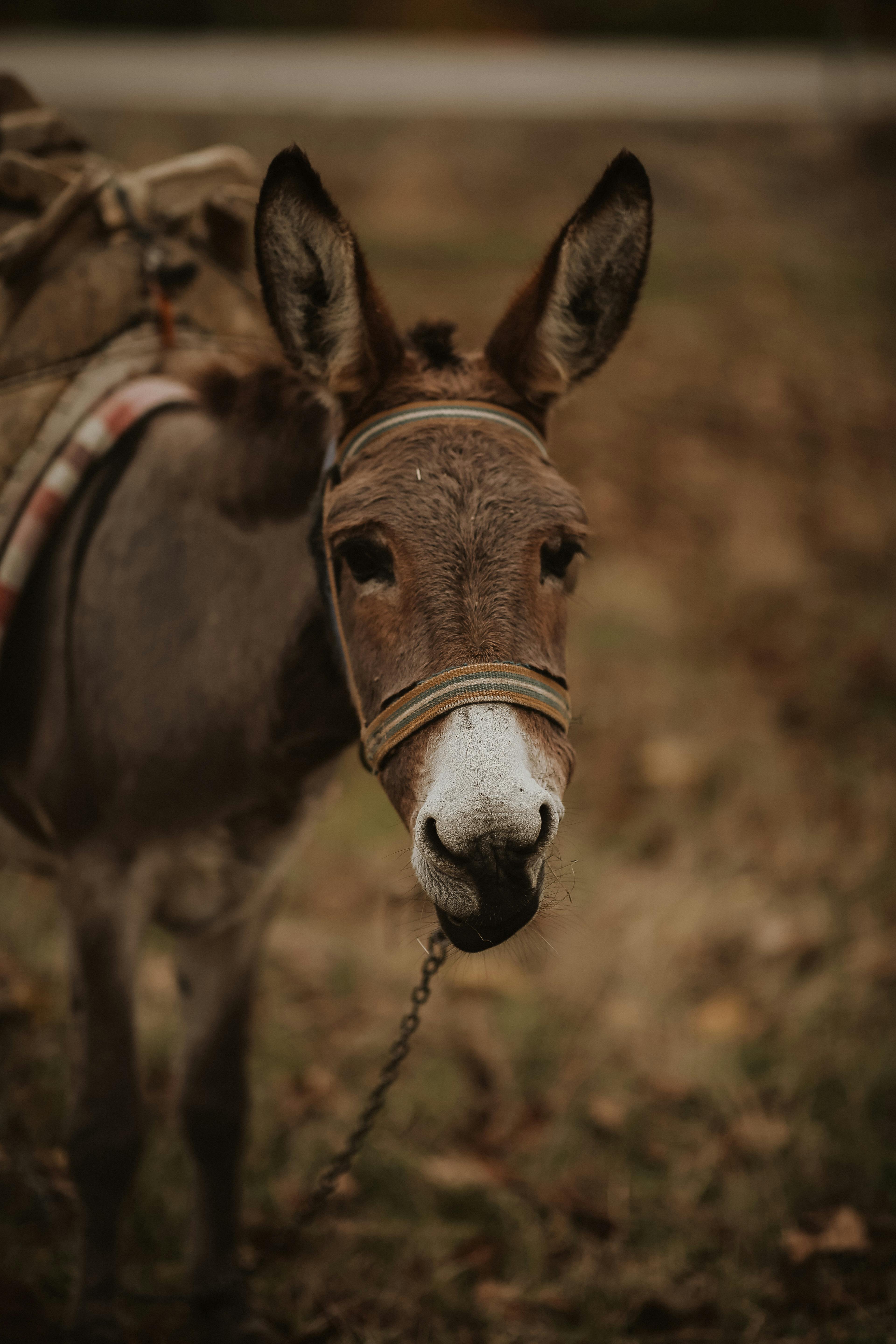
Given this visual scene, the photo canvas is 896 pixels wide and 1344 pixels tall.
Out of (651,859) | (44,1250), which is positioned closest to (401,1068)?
(44,1250)

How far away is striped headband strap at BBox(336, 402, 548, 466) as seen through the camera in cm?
178

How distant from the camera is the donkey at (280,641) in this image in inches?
63.1

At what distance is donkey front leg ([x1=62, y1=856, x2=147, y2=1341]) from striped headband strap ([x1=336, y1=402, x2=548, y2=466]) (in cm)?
121

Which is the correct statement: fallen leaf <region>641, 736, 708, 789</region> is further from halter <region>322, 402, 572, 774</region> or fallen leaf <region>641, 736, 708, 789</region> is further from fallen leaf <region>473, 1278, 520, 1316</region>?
halter <region>322, 402, 572, 774</region>

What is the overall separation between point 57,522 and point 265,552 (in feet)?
2.06

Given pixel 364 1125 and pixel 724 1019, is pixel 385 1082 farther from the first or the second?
pixel 724 1019

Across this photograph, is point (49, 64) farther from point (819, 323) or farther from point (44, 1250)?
point (44, 1250)

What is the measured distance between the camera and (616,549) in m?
6.12

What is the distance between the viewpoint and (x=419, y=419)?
1.78 meters

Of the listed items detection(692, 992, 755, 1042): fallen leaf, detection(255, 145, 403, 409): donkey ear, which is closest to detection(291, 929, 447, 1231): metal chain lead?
detection(255, 145, 403, 409): donkey ear

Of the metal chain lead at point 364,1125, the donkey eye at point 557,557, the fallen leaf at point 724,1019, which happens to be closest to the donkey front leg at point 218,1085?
the metal chain lead at point 364,1125

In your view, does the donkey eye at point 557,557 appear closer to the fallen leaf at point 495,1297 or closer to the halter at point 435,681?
the halter at point 435,681

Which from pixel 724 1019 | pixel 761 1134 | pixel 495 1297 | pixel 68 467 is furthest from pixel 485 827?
pixel 724 1019

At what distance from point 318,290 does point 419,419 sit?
14.1 inches
